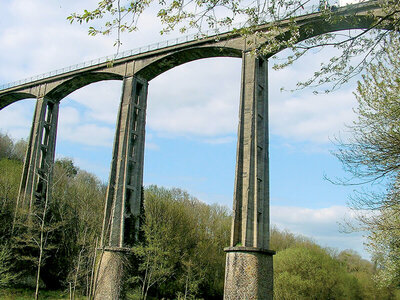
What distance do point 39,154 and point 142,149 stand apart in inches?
313

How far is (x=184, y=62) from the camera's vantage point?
21.8 m

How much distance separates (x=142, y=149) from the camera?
2281cm

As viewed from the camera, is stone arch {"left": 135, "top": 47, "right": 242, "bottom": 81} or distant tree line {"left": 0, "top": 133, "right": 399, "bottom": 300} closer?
stone arch {"left": 135, "top": 47, "right": 242, "bottom": 81}

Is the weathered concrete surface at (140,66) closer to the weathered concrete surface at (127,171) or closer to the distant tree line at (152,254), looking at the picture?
the weathered concrete surface at (127,171)

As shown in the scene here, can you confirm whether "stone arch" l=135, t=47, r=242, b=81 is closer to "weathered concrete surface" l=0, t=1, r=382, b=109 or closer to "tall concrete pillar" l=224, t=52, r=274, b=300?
"weathered concrete surface" l=0, t=1, r=382, b=109

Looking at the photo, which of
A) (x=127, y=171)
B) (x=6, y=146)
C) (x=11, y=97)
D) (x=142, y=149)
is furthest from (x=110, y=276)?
(x=6, y=146)

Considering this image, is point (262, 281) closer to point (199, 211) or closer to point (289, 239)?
point (199, 211)

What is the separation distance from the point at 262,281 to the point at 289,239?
1096 inches

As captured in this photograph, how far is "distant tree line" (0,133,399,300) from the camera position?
77.6 ft

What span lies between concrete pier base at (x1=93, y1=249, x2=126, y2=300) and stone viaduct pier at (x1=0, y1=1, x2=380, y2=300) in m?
0.05

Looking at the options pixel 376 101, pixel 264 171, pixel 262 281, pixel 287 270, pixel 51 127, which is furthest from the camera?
pixel 287 270

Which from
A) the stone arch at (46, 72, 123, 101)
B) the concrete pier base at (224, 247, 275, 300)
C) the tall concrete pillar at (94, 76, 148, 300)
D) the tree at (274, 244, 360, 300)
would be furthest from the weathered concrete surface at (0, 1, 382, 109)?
the tree at (274, 244, 360, 300)

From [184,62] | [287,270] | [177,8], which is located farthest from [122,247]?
[177,8]

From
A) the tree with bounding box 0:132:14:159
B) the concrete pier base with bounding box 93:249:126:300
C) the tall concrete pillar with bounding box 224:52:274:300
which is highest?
the tree with bounding box 0:132:14:159
